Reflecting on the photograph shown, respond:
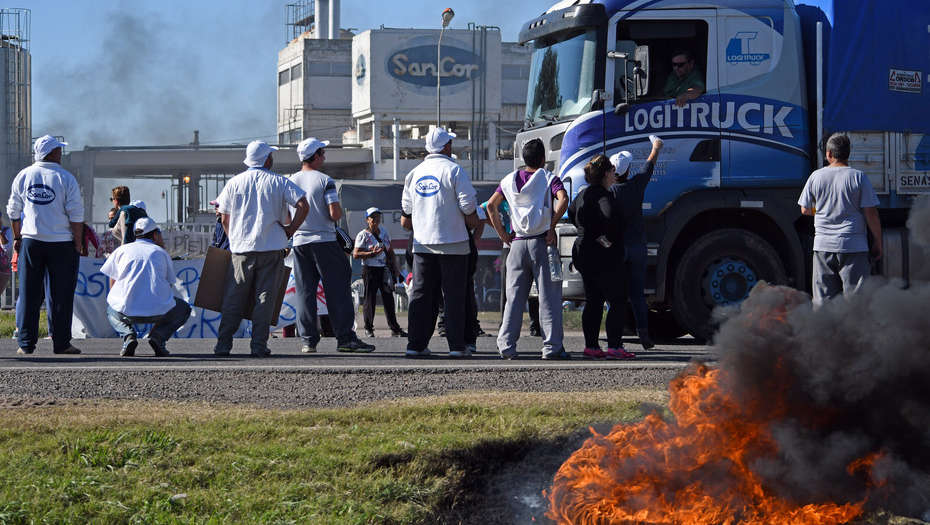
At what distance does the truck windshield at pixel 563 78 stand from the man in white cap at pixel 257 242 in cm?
315

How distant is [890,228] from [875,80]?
1486 mm

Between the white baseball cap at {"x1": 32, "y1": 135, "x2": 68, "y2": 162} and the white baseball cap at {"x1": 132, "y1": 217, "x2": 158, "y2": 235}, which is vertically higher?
the white baseball cap at {"x1": 32, "y1": 135, "x2": 68, "y2": 162}

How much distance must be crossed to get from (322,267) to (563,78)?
3359mm

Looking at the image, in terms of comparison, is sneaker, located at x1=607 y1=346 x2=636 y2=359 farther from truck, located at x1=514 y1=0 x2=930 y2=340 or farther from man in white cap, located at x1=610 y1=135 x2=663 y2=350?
truck, located at x1=514 y1=0 x2=930 y2=340

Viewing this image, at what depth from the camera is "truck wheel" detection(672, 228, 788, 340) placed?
38.5 feet

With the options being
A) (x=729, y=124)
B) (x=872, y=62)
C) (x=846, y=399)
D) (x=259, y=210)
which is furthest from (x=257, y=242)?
(x=846, y=399)

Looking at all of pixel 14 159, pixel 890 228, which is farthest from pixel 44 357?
pixel 14 159

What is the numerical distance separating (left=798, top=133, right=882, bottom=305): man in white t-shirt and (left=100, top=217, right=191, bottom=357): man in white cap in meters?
5.46

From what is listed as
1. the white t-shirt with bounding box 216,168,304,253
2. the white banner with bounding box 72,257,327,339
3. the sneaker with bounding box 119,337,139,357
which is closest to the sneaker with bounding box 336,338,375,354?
the white t-shirt with bounding box 216,168,304,253

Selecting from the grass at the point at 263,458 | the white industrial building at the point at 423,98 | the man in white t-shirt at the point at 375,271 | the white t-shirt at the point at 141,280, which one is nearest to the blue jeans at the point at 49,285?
the white t-shirt at the point at 141,280

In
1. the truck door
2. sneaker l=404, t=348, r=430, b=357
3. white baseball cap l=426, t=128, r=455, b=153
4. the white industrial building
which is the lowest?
sneaker l=404, t=348, r=430, b=357

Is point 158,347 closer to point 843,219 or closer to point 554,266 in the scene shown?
point 554,266

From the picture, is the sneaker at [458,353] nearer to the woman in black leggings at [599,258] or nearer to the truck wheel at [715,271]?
the woman in black leggings at [599,258]

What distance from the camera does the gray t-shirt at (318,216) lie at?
34.0 feet
